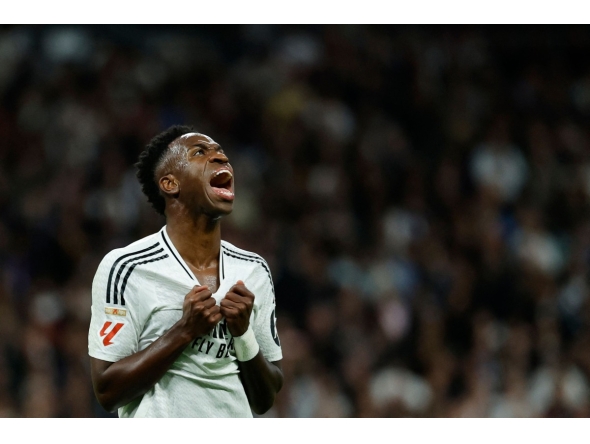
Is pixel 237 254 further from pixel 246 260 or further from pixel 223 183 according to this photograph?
pixel 223 183

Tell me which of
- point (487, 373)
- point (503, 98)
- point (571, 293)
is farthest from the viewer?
point (503, 98)

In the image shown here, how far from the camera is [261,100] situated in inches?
316

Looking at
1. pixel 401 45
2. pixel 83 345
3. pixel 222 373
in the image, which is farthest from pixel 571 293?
pixel 222 373

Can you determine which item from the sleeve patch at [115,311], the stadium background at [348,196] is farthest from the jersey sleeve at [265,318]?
the stadium background at [348,196]

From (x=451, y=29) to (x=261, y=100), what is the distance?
213 cm

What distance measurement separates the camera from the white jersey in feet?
8.21

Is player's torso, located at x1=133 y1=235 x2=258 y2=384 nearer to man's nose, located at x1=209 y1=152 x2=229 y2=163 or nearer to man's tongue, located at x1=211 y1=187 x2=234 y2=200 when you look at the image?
man's tongue, located at x1=211 y1=187 x2=234 y2=200

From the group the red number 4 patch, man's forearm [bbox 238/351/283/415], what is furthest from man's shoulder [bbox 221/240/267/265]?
the red number 4 patch

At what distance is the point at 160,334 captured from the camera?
2.54m

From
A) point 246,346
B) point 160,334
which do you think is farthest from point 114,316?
point 246,346

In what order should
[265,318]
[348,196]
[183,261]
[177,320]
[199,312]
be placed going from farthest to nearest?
[348,196]
[265,318]
[183,261]
[177,320]
[199,312]

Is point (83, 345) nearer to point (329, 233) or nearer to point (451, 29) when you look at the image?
point (329, 233)

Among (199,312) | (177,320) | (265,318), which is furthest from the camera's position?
(265,318)

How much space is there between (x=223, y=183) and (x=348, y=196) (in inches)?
190
